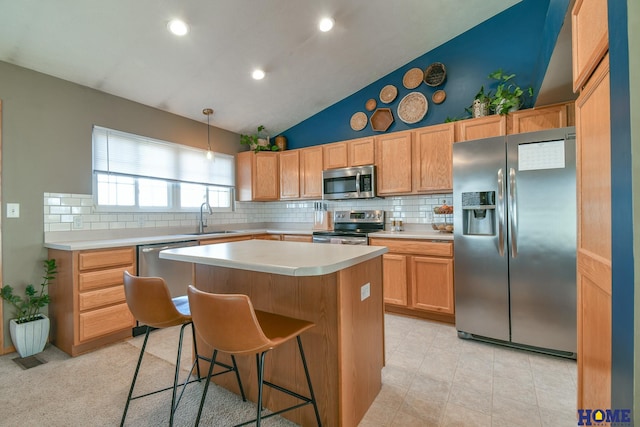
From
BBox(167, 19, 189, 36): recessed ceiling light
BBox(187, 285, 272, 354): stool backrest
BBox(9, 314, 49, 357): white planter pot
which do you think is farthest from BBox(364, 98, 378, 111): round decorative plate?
BBox(9, 314, 49, 357): white planter pot

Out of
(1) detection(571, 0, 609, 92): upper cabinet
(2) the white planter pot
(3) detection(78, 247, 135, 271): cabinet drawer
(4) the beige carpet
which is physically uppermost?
(1) detection(571, 0, 609, 92): upper cabinet

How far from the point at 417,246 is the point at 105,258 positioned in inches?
120

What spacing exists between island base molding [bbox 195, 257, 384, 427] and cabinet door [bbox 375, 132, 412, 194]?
1901 mm

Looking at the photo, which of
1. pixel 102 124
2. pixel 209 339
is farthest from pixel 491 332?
pixel 102 124

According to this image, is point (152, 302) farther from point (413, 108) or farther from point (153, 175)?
point (413, 108)

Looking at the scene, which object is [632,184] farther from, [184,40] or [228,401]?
[184,40]

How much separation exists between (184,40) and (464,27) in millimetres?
3092

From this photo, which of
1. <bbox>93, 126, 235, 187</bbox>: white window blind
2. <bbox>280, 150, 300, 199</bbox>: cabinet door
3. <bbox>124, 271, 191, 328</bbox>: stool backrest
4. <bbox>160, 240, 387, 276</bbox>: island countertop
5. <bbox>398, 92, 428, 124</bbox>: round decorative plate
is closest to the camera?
<bbox>160, 240, 387, 276</bbox>: island countertop

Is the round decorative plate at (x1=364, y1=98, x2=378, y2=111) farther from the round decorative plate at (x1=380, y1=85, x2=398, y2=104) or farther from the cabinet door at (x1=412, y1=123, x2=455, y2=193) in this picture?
the cabinet door at (x1=412, y1=123, x2=455, y2=193)

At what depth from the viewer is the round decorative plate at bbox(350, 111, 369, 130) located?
4.16 m

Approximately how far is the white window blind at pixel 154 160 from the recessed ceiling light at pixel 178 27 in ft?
4.60

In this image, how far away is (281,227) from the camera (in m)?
5.11

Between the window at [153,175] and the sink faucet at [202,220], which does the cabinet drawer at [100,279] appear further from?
the sink faucet at [202,220]

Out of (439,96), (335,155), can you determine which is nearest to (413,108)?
(439,96)
